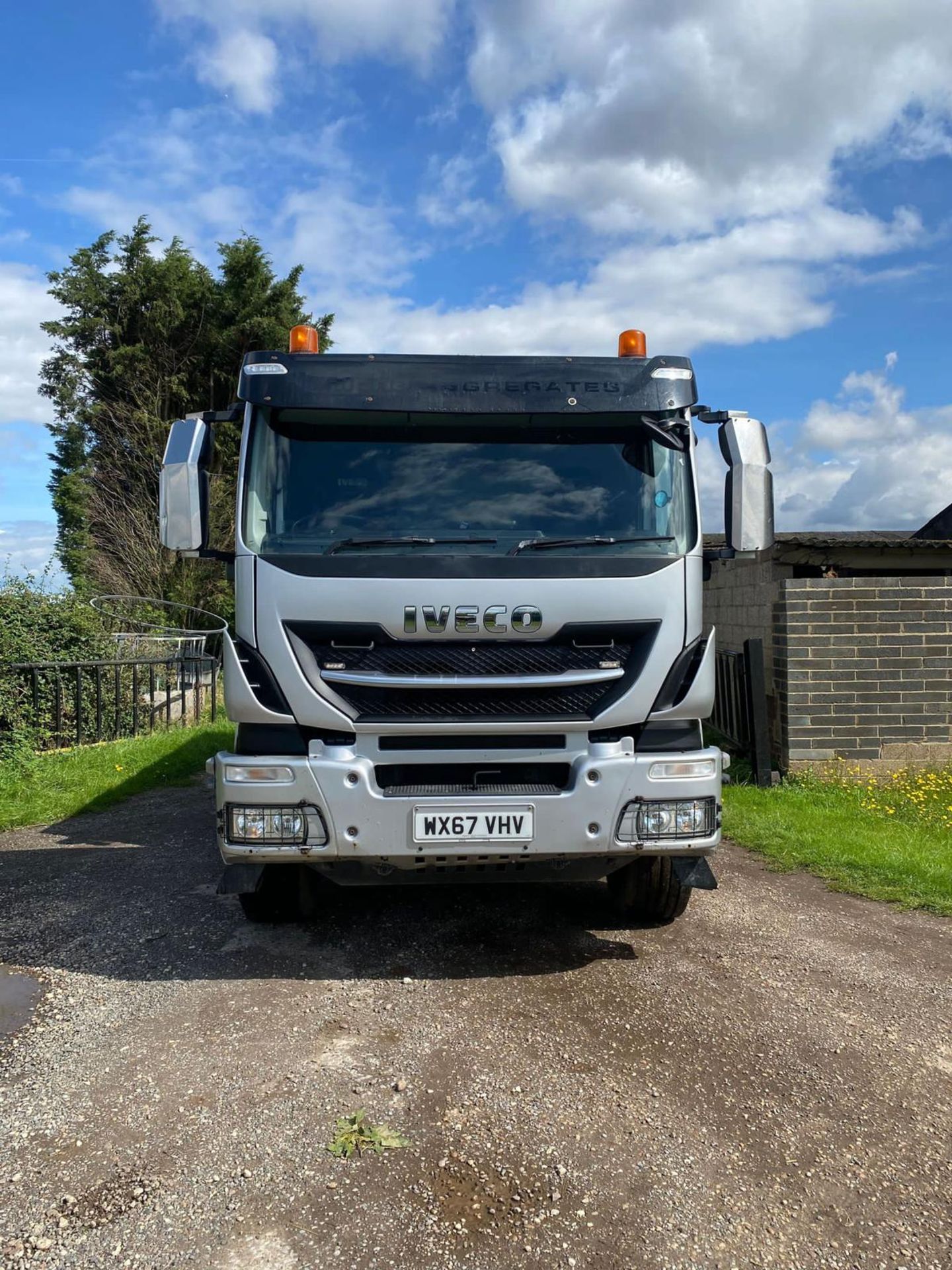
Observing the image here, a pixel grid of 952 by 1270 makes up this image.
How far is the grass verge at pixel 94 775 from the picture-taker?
7.12 m

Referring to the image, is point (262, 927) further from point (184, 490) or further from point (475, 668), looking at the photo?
point (184, 490)

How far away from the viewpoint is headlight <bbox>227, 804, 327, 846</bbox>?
361 centimetres

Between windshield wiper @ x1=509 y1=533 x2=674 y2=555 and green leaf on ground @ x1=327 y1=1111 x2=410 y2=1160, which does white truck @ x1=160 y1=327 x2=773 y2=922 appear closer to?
windshield wiper @ x1=509 y1=533 x2=674 y2=555

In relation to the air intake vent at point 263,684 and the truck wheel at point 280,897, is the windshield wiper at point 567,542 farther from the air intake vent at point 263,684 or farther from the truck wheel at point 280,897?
the truck wheel at point 280,897

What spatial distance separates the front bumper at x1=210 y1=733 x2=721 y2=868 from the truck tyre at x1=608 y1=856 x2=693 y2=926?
23.8 inches

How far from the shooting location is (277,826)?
3.63m

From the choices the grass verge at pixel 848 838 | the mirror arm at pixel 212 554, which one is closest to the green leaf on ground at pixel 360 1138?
the mirror arm at pixel 212 554

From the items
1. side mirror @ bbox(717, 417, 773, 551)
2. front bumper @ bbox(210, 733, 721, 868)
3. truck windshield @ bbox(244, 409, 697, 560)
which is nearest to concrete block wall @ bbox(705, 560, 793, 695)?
side mirror @ bbox(717, 417, 773, 551)

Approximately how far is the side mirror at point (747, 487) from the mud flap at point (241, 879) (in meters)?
2.62

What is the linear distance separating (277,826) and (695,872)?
1840mm

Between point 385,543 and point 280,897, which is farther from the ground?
point 385,543

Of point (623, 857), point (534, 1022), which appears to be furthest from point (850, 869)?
point (534, 1022)

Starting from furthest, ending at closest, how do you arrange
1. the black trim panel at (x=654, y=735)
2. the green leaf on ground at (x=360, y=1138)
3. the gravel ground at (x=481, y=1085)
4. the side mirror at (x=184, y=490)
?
1. the side mirror at (x=184, y=490)
2. the black trim panel at (x=654, y=735)
3. the green leaf on ground at (x=360, y=1138)
4. the gravel ground at (x=481, y=1085)

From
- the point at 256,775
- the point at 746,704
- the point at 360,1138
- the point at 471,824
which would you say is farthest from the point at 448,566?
the point at 746,704
